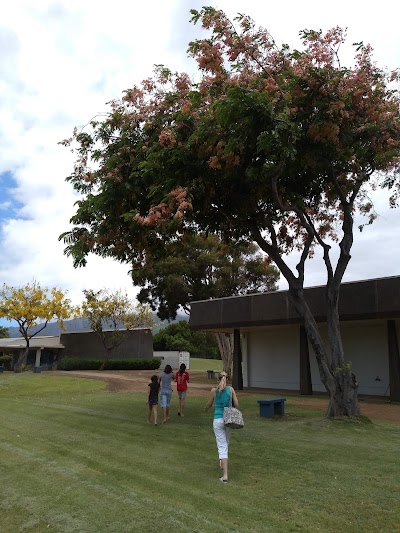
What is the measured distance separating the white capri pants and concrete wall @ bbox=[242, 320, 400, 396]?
51.9 feet

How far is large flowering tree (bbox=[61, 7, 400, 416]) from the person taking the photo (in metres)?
11.2

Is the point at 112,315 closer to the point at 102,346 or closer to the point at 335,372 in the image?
the point at 102,346

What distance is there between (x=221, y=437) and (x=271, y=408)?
6.90 m

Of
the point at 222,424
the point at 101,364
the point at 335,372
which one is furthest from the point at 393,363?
the point at 101,364

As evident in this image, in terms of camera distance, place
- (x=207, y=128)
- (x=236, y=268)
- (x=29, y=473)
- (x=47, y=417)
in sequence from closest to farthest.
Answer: (x=29, y=473)
(x=207, y=128)
(x=47, y=417)
(x=236, y=268)

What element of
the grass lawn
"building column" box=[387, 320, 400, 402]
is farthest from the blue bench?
"building column" box=[387, 320, 400, 402]

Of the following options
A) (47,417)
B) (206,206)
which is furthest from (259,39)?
(47,417)

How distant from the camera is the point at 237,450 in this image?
945 cm

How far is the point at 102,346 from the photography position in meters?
44.8

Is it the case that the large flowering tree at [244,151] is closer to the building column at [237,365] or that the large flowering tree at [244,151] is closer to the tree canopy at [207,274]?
the building column at [237,365]

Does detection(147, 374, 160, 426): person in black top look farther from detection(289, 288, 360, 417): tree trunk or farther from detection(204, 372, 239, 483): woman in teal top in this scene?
detection(204, 372, 239, 483): woman in teal top

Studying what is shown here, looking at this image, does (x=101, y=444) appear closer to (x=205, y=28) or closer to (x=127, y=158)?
(x=127, y=158)

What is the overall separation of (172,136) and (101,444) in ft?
23.9

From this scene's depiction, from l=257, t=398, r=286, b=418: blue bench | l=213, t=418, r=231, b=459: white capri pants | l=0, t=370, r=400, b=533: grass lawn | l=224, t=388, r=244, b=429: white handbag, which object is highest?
l=224, t=388, r=244, b=429: white handbag
